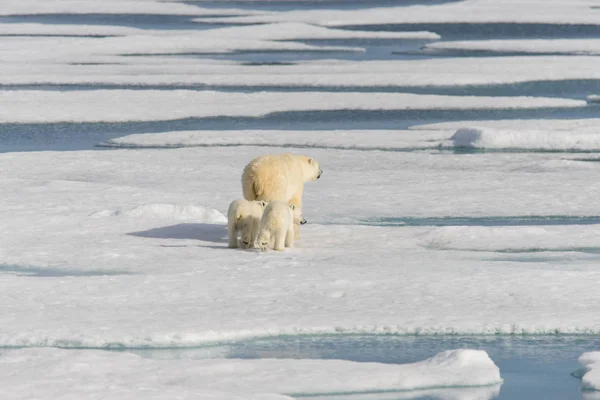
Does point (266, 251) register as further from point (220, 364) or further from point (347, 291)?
point (220, 364)

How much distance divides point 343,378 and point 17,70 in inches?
620

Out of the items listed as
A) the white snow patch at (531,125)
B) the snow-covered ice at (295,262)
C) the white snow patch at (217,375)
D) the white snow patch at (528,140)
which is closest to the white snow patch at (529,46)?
the white snow patch at (531,125)

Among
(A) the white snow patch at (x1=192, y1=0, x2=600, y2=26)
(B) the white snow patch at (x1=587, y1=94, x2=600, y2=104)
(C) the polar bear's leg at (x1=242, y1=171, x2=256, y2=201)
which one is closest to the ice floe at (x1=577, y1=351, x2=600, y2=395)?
(C) the polar bear's leg at (x1=242, y1=171, x2=256, y2=201)

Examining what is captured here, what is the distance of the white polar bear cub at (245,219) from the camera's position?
7.04 meters

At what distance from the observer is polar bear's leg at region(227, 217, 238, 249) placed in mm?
7086

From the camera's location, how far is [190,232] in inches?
303

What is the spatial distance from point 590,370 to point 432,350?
2.32 feet

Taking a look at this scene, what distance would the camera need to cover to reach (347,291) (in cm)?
618

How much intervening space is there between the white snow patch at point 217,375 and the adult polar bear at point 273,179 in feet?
7.77

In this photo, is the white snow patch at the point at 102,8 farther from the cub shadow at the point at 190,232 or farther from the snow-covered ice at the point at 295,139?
the cub shadow at the point at 190,232

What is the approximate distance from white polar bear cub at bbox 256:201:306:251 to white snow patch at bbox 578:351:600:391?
2.25m

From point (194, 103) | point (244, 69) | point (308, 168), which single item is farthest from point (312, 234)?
point (244, 69)

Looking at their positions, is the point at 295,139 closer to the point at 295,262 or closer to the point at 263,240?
the point at 263,240

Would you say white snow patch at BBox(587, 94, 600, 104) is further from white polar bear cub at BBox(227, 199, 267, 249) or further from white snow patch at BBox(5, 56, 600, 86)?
white polar bear cub at BBox(227, 199, 267, 249)
